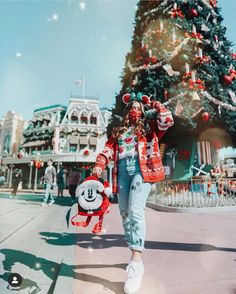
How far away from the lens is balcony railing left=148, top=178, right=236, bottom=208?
25.6ft

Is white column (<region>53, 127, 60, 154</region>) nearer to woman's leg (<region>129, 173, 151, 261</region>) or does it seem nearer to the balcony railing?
the balcony railing

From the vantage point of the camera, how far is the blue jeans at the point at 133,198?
2199mm

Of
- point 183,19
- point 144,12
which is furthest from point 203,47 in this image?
point 144,12

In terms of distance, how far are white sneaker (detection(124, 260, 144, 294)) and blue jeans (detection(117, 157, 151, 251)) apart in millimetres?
152

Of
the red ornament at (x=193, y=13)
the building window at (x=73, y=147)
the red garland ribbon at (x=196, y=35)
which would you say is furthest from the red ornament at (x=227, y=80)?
the building window at (x=73, y=147)

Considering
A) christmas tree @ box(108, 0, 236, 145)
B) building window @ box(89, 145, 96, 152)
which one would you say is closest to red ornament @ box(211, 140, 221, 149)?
christmas tree @ box(108, 0, 236, 145)

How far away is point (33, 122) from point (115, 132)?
3621cm

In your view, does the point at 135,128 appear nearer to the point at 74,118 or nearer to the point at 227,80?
the point at 227,80

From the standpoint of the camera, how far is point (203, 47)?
435 inches

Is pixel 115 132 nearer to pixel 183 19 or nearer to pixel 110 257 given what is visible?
pixel 110 257

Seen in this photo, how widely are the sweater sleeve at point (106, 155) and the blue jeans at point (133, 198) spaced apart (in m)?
0.17

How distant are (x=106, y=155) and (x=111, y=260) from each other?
4.05 ft

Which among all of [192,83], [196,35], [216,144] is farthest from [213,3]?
[216,144]

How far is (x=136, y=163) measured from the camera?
94.2 inches
